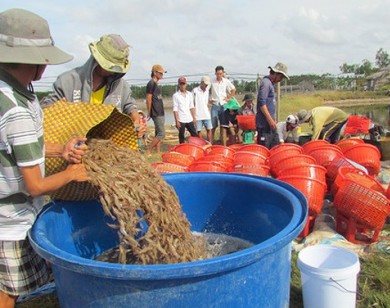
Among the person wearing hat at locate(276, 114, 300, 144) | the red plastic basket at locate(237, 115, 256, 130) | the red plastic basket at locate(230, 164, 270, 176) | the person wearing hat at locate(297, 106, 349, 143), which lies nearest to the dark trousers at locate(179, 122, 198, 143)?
the red plastic basket at locate(237, 115, 256, 130)

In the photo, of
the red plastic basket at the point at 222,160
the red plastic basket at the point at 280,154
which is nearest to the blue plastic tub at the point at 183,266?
the red plastic basket at the point at 222,160

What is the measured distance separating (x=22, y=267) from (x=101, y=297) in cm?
68

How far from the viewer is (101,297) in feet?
5.20

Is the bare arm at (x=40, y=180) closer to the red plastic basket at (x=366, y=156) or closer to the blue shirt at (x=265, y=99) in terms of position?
the red plastic basket at (x=366, y=156)

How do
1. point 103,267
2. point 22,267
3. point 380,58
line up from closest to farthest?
point 103,267 → point 22,267 → point 380,58

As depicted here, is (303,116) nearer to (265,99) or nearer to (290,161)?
(265,99)

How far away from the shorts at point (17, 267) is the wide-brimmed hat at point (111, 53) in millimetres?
1252

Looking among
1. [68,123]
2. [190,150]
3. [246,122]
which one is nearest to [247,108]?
[246,122]

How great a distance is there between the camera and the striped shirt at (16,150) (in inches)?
67.5

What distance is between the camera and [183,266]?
4.72 ft

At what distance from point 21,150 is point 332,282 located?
1892 millimetres

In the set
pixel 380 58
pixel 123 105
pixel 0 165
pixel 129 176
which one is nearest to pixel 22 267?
pixel 0 165

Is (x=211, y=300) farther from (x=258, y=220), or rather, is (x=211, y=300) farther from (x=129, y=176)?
(x=258, y=220)

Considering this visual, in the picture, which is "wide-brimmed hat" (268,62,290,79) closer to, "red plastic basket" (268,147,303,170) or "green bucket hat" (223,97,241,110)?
"red plastic basket" (268,147,303,170)
